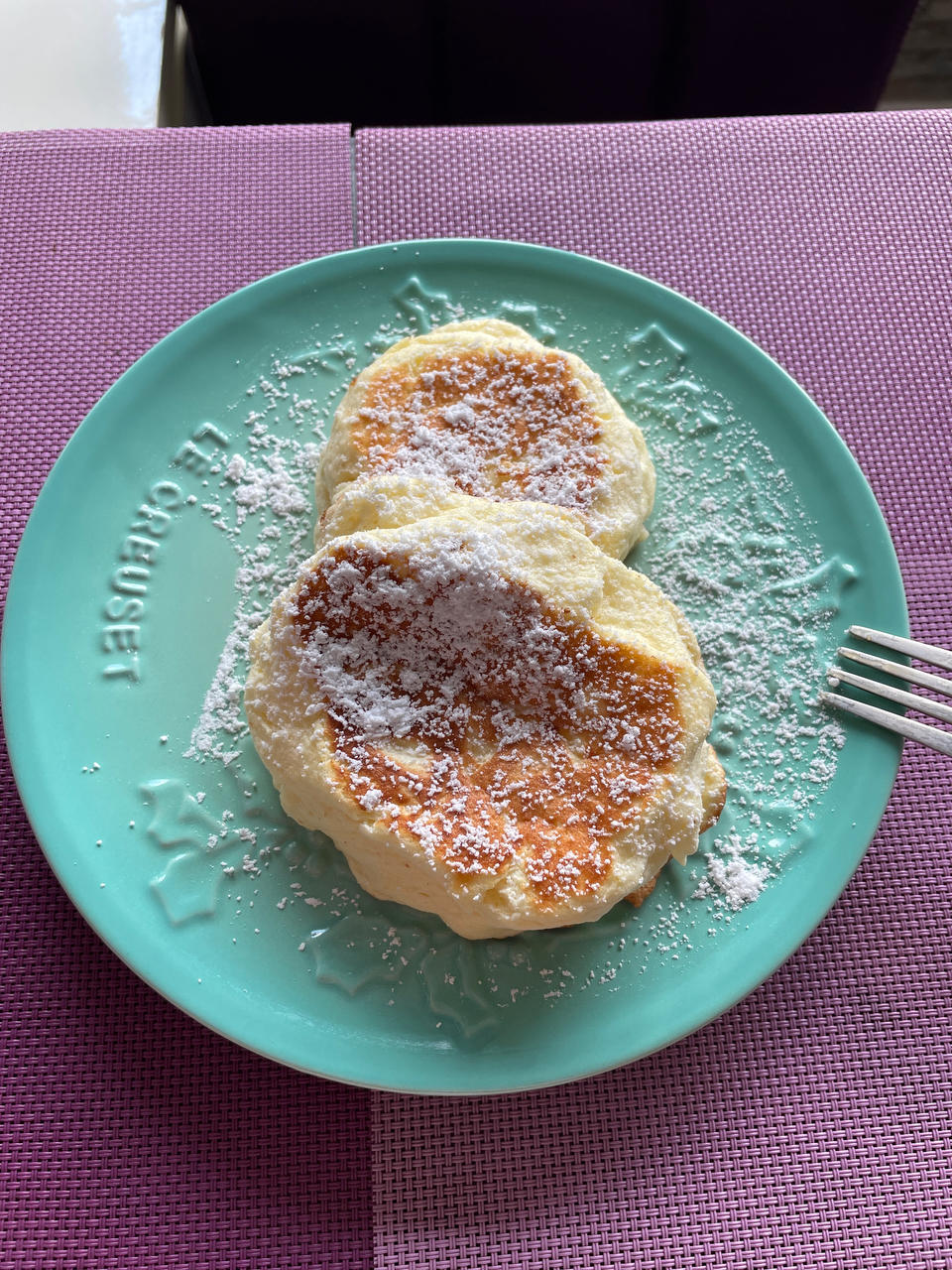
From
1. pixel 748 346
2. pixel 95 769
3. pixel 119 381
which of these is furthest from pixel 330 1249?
pixel 748 346

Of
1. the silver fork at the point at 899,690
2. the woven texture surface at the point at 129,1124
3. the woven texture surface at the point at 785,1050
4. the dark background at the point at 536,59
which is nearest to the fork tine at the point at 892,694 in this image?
the silver fork at the point at 899,690

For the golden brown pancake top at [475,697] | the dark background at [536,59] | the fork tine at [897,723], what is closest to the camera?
the golden brown pancake top at [475,697]

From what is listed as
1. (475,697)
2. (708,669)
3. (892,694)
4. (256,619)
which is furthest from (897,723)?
(256,619)

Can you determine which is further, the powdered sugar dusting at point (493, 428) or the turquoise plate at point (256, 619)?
the powdered sugar dusting at point (493, 428)

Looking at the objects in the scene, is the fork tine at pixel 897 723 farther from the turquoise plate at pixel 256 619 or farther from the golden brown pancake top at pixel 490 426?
the golden brown pancake top at pixel 490 426

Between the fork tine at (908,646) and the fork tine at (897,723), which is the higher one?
the fork tine at (908,646)
